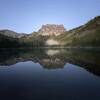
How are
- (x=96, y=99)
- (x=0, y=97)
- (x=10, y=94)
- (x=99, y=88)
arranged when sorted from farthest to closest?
(x=99, y=88) < (x=10, y=94) < (x=0, y=97) < (x=96, y=99)

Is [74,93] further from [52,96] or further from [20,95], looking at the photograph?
[20,95]

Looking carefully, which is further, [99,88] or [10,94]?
[99,88]

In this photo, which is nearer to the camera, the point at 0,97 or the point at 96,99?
the point at 96,99

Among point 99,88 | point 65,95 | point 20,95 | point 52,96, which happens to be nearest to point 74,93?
point 65,95

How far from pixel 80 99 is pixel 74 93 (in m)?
2.59

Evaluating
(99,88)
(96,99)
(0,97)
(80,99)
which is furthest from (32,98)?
(99,88)

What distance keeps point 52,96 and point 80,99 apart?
117 inches

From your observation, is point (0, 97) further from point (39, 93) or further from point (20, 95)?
point (39, 93)

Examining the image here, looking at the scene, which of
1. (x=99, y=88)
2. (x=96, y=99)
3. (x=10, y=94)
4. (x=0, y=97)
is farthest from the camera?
(x=99, y=88)

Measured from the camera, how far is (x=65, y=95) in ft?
65.1

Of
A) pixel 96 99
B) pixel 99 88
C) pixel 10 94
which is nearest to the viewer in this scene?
pixel 96 99

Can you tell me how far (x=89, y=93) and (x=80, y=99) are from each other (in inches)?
110

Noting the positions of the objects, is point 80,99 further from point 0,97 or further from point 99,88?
point 0,97

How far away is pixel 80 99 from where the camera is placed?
59.0 ft
